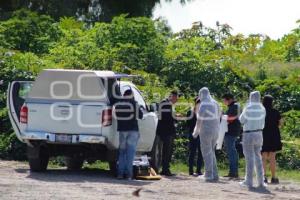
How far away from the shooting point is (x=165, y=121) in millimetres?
18609

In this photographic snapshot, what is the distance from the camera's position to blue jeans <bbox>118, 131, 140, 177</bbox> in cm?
1692

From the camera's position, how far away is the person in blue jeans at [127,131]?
16812 millimetres

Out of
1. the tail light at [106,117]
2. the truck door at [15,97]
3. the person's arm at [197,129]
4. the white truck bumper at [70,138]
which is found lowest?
the white truck bumper at [70,138]

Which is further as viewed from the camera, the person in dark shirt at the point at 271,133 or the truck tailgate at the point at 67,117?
the person in dark shirt at the point at 271,133

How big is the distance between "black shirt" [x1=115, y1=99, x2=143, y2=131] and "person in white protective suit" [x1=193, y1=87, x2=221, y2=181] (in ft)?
4.21

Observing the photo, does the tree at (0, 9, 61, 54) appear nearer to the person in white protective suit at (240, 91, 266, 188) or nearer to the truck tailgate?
the truck tailgate

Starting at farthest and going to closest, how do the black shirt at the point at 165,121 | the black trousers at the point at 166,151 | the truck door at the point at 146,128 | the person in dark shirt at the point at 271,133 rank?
1. the black trousers at the point at 166,151
2. the black shirt at the point at 165,121
3. the truck door at the point at 146,128
4. the person in dark shirt at the point at 271,133

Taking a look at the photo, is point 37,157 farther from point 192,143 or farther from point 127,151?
point 192,143

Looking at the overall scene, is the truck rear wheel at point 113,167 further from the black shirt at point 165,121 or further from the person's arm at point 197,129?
the person's arm at point 197,129

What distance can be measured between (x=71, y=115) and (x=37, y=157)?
1193 millimetres

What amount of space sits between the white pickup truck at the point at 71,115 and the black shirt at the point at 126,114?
0.66ft

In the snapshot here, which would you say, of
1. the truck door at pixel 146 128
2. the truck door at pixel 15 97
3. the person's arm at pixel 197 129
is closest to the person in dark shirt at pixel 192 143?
the truck door at pixel 146 128

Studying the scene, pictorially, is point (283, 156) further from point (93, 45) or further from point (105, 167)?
point (93, 45)

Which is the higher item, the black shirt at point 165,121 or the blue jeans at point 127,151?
the black shirt at point 165,121
